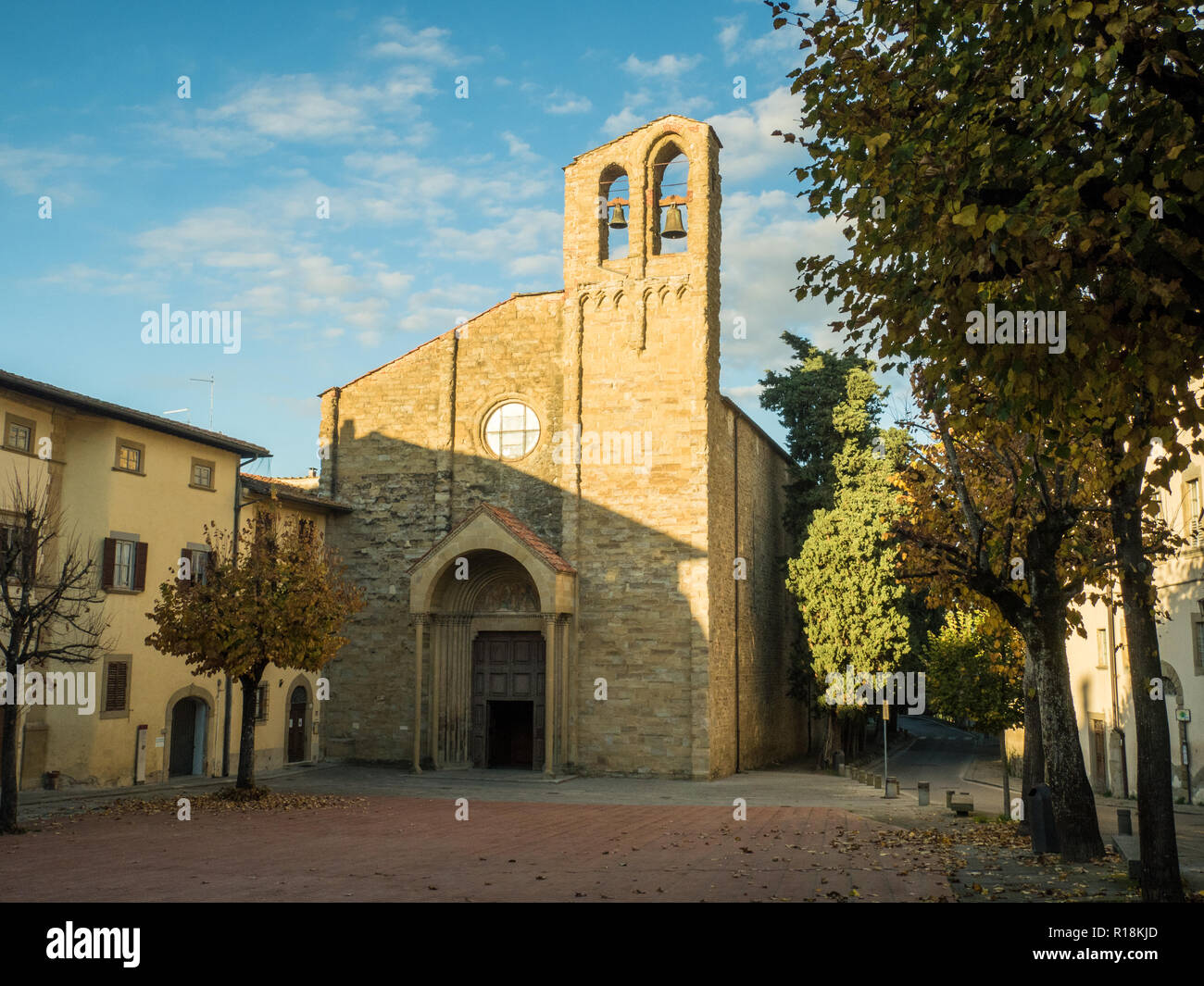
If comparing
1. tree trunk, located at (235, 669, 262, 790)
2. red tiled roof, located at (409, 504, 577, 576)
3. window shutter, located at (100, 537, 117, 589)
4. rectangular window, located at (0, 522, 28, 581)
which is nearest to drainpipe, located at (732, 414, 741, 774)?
red tiled roof, located at (409, 504, 577, 576)

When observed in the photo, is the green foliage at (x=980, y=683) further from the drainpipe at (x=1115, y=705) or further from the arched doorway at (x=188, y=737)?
the arched doorway at (x=188, y=737)

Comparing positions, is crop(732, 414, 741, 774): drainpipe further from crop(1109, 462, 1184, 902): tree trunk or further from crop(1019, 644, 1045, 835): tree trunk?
crop(1109, 462, 1184, 902): tree trunk

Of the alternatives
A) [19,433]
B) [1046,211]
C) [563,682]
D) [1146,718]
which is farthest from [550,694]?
[1046,211]

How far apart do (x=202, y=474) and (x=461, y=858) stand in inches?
592

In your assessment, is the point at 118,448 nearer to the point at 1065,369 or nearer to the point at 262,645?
the point at 262,645

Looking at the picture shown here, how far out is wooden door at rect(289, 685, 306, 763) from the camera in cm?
2709

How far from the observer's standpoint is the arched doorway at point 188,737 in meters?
23.6

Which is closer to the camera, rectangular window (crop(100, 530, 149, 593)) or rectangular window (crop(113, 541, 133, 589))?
rectangular window (crop(100, 530, 149, 593))

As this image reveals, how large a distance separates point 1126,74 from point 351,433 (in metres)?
25.2

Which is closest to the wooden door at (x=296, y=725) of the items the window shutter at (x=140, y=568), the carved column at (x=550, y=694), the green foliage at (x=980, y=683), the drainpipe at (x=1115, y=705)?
the window shutter at (x=140, y=568)

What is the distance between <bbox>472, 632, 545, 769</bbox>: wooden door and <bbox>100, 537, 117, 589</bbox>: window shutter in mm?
9681

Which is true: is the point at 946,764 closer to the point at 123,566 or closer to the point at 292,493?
the point at 292,493

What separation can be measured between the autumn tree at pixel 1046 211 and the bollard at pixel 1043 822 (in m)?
6.04

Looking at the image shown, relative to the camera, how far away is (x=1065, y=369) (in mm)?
6785
